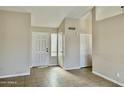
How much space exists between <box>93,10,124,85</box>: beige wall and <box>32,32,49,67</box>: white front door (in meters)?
2.82

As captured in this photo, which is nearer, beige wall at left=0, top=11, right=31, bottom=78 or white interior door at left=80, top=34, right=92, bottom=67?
beige wall at left=0, top=11, right=31, bottom=78

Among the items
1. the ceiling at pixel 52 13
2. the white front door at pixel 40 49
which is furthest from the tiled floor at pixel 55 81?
the ceiling at pixel 52 13

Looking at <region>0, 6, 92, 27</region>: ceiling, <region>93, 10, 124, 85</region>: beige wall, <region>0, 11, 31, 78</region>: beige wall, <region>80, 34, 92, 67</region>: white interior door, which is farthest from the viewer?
<region>80, 34, 92, 67</region>: white interior door

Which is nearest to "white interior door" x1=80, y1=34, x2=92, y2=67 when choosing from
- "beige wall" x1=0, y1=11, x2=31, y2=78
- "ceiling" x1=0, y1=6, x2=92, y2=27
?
"ceiling" x1=0, y1=6, x2=92, y2=27

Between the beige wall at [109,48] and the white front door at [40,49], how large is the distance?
9.24ft

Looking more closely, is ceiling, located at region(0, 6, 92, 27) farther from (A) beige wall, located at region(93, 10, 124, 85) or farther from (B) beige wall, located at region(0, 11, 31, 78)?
(A) beige wall, located at region(93, 10, 124, 85)

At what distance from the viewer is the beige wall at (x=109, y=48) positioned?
3.99 meters

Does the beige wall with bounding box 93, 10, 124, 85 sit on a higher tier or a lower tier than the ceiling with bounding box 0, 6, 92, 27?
lower

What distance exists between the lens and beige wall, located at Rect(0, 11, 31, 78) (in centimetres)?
479

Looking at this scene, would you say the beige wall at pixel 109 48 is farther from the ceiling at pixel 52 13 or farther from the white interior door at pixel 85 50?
the white interior door at pixel 85 50

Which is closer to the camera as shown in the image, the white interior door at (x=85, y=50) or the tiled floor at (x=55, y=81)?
the tiled floor at (x=55, y=81)

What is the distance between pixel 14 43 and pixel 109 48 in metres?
3.58

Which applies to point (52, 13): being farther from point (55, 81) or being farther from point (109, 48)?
point (55, 81)
